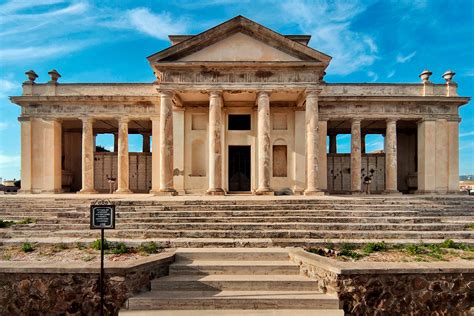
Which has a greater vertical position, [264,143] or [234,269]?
[264,143]

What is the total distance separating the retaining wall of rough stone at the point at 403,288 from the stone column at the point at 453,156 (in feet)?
59.8

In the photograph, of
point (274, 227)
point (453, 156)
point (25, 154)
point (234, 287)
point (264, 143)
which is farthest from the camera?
point (453, 156)

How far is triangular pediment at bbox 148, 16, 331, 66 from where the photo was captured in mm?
16453

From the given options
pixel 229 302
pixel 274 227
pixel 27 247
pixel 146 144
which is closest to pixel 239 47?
pixel 274 227

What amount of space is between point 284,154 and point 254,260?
13.1 metres

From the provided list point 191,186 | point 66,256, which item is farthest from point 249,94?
point 66,256

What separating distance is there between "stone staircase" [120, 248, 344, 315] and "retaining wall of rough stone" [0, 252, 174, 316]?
1.52 feet

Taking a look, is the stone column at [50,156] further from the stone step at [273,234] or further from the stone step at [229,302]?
the stone step at [229,302]

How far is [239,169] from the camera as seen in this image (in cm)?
2084

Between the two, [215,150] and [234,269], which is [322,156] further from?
[234,269]

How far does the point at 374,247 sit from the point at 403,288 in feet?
7.50

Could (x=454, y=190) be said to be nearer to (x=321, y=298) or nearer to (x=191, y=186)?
(x=191, y=186)

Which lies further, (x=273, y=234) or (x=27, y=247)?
(x=273, y=234)

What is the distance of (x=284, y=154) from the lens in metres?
20.6
